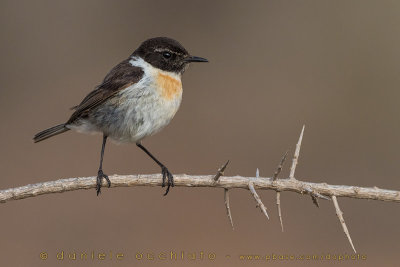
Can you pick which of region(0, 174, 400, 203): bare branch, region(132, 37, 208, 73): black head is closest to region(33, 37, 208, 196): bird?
region(132, 37, 208, 73): black head

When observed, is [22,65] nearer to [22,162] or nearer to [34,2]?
[34,2]

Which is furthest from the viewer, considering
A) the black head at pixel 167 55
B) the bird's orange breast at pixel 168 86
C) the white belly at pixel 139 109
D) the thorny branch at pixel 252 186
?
the black head at pixel 167 55

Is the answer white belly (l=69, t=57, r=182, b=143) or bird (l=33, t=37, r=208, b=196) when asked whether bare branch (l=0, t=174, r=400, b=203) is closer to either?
bird (l=33, t=37, r=208, b=196)

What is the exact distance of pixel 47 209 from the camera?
9.66 m

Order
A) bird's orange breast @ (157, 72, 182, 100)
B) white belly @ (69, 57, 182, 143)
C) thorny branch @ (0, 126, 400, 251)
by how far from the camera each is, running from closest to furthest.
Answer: thorny branch @ (0, 126, 400, 251) → white belly @ (69, 57, 182, 143) → bird's orange breast @ (157, 72, 182, 100)

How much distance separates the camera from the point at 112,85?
6176 mm

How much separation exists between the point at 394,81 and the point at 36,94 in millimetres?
7706

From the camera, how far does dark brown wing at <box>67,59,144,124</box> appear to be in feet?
20.1

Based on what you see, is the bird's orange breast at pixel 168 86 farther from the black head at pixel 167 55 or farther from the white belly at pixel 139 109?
the black head at pixel 167 55

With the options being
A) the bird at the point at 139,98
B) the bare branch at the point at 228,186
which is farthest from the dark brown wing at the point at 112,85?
the bare branch at the point at 228,186

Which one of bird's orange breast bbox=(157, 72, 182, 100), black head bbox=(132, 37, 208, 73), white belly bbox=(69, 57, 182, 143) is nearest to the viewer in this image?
white belly bbox=(69, 57, 182, 143)

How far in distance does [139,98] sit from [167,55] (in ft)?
2.53

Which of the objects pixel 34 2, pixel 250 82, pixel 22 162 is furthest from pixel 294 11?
pixel 22 162

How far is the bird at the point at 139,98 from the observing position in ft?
19.7
